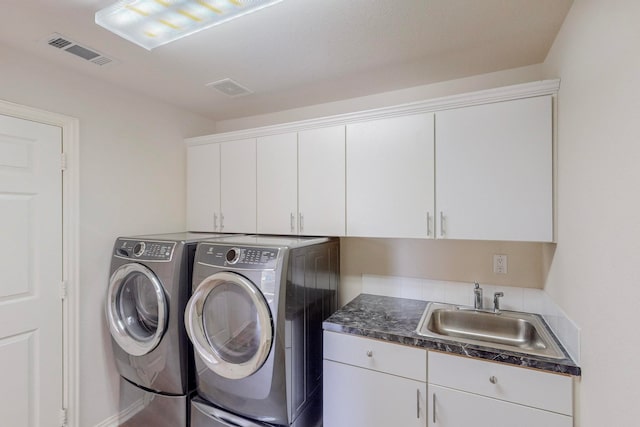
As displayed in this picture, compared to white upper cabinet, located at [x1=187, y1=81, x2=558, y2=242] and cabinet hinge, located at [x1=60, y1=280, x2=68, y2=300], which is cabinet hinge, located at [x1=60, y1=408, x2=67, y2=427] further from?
white upper cabinet, located at [x1=187, y1=81, x2=558, y2=242]

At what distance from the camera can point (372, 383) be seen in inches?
63.7

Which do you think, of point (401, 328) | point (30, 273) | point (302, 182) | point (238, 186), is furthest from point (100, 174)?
point (401, 328)

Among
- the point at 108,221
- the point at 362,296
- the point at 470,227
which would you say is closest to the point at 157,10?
the point at 108,221

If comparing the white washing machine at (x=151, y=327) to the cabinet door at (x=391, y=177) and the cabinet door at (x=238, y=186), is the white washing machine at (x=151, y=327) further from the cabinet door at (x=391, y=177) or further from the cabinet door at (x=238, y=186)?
the cabinet door at (x=391, y=177)

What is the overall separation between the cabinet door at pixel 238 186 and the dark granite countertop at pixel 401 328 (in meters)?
1.01

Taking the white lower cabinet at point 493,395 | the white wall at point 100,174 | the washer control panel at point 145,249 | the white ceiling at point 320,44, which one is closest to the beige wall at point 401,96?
the white ceiling at point 320,44

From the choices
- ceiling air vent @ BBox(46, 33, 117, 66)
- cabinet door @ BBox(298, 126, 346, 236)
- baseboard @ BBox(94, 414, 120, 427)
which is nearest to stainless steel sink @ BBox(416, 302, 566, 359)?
cabinet door @ BBox(298, 126, 346, 236)

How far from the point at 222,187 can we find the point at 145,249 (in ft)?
2.51

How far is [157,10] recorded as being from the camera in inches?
51.7

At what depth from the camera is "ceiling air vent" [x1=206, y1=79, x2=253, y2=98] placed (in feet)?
7.04

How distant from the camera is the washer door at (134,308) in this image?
6.32 feet

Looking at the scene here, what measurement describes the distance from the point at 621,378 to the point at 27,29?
2.93 m

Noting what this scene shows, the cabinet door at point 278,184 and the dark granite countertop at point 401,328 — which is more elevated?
the cabinet door at point 278,184

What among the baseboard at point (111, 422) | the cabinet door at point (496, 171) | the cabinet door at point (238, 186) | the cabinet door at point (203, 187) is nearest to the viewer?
the cabinet door at point (496, 171)
